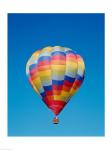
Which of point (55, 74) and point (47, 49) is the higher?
point (47, 49)

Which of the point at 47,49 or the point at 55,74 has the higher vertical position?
the point at 47,49

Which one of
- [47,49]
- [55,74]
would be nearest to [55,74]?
[55,74]

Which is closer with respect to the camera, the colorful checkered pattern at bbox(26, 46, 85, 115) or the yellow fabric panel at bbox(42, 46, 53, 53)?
the colorful checkered pattern at bbox(26, 46, 85, 115)

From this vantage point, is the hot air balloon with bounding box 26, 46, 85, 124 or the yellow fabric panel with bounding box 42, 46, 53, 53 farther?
the yellow fabric panel with bounding box 42, 46, 53, 53

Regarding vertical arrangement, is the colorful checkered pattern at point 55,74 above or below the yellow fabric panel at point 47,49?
below

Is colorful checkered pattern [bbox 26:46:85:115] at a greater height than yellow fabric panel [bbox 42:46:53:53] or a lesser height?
lesser

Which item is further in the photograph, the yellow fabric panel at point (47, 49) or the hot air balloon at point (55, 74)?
the yellow fabric panel at point (47, 49)

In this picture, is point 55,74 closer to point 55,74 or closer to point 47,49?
point 55,74

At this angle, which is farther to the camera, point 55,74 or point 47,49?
point 47,49
